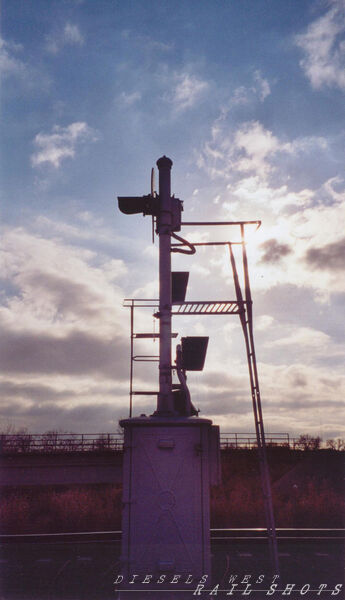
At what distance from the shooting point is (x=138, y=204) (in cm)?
973

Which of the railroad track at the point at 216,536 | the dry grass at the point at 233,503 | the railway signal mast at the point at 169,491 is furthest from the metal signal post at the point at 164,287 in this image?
the dry grass at the point at 233,503

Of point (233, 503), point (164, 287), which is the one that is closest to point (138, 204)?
point (164, 287)

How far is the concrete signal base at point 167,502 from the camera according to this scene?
733 cm

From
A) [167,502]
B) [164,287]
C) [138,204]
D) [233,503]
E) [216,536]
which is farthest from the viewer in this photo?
[233,503]

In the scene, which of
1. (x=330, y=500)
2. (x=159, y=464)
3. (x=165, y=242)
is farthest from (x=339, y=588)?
(x=330, y=500)

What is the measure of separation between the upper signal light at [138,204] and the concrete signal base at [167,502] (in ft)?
14.4

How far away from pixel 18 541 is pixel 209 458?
8.76 m

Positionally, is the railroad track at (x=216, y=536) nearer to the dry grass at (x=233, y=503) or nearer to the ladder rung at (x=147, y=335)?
the dry grass at (x=233, y=503)

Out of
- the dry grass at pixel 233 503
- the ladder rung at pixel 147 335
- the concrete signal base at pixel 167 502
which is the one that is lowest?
the dry grass at pixel 233 503

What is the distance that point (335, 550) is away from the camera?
12.1 metres

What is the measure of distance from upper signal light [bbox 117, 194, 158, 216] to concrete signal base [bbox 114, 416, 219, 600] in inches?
173

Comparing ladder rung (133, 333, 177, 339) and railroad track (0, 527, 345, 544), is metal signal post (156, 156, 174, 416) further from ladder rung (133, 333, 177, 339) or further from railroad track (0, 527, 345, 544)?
railroad track (0, 527, 345, 544)

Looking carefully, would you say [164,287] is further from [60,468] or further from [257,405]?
[60,468]

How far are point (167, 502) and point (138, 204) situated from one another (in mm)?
5878
